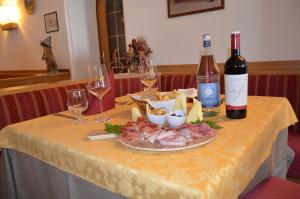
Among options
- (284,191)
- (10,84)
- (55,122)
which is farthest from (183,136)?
(10,84)

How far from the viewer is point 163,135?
0.74 metres

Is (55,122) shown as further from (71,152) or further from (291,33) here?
(291,33)

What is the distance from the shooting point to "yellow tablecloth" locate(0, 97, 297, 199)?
582 millimetres

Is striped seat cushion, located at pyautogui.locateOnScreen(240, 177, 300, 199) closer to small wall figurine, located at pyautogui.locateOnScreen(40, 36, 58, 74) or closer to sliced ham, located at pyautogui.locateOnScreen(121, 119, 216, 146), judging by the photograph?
sliced ham, located at pyautogui.locateOnScreen(121, 119, 216, 146)

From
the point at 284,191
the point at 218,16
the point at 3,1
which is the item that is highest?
the point at 3,1

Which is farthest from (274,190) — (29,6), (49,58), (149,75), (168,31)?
(29,6)

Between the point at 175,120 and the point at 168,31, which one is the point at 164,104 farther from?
the point at 168,31

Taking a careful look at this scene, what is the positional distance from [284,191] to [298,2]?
173 cm

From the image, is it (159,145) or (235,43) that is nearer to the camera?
(159,145)

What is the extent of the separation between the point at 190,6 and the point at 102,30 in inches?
66.5

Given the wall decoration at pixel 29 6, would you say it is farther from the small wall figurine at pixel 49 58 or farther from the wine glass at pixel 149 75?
the wine glass at pixel 149 75

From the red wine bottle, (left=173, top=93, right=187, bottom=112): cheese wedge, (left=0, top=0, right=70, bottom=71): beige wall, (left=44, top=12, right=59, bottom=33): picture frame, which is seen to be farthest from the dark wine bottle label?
(left=44, top=12, right=59, bottom=33): picture frame

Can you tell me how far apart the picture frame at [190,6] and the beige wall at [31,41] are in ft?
6.07

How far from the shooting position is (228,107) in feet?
3.20
